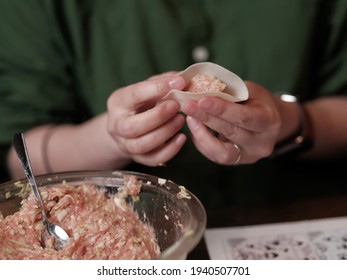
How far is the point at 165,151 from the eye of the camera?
77 cm

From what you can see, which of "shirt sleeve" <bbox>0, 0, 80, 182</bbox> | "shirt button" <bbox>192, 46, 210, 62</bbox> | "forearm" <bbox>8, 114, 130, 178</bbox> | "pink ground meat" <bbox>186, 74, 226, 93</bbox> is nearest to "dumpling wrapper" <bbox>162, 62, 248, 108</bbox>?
"pink ground meat" <bbox>186, 74, 226, 93</bbox>

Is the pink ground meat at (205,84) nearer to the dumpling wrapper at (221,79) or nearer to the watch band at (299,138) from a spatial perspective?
the dumpling wrapper at (221,79)

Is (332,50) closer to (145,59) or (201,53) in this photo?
(201,53)

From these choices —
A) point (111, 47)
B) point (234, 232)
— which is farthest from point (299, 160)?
point (111, 47)

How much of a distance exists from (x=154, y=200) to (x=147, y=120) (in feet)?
0.39

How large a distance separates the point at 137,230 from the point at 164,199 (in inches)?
2.7

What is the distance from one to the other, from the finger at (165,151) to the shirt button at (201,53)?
385 millimetres

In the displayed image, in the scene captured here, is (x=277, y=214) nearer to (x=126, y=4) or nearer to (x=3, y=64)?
(x=126, y=4)

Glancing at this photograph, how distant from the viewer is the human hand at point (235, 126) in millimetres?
657

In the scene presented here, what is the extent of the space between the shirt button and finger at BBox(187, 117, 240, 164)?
0.40 meters

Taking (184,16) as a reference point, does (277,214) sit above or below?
below

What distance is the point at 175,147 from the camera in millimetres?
766

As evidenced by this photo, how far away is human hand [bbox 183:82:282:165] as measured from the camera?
66 centimetres

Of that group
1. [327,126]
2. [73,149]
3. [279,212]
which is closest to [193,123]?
[279,212]
